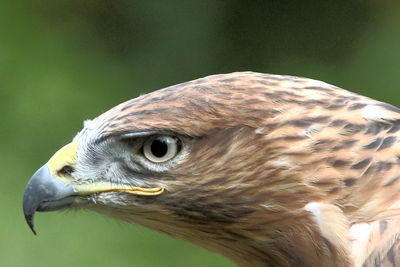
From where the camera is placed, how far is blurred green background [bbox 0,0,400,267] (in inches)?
207

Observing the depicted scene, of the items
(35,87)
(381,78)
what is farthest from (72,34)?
(381,78)

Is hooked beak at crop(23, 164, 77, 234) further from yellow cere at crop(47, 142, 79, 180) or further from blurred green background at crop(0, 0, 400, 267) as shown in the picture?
blurred green background at crop(0, 0, 400, 267)

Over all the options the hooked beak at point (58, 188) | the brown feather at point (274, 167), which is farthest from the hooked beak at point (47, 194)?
the brown feather at point (274, 167)

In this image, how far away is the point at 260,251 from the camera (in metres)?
2.00

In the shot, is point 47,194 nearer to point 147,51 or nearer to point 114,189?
point 114,189

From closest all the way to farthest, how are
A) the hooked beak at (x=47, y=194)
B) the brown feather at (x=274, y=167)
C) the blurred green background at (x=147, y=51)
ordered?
the brown feather at (x=274, y=167) → the hooked beak at (x=47, y=194) → the blurred green background at (x=147, y=51)

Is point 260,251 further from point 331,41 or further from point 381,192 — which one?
point 331,41

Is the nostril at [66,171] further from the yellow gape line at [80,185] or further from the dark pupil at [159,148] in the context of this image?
the dark pupil at [159,148]

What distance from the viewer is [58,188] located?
2.05m

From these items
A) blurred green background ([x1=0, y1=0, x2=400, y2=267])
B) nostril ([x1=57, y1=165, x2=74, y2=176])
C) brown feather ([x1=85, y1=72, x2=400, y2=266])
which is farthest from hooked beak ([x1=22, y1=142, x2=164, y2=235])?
blurred green background ([x1=0, y1=0, x2=400, y2=267])

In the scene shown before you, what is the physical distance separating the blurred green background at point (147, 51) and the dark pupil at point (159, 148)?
9.39 ft

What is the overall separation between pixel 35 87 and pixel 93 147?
341 centimetres

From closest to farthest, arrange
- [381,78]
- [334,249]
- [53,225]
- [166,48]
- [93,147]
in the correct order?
[334,249]
[93,147]
[53,225]
[381,78]
[166,48]

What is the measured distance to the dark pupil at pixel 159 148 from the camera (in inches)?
77.7
